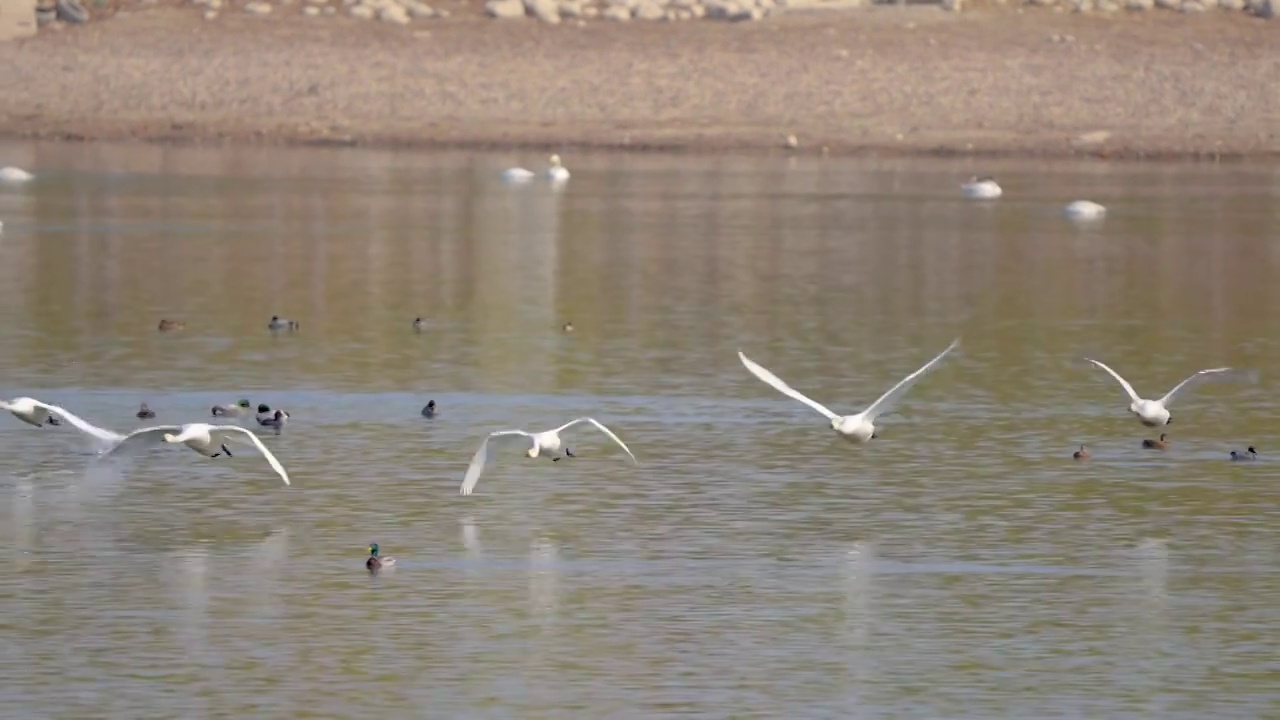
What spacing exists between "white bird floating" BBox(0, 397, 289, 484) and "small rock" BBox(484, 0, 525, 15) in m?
38.0

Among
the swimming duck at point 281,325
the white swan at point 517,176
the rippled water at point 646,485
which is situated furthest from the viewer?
the white swan at point 517,176

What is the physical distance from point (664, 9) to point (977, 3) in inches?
245

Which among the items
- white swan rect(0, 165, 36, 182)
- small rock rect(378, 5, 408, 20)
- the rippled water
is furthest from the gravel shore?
the rippled water

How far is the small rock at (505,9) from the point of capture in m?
57.2

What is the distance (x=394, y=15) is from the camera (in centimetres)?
5734

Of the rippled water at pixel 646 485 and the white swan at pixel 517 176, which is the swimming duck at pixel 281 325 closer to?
the rippled water at pixel 646 485

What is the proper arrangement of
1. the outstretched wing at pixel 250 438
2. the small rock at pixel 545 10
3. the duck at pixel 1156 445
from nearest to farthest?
the outstretched wing at pixel 250 438, the duck at pixel 1156 445, the small rock at pixel 545 10

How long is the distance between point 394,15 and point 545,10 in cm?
303

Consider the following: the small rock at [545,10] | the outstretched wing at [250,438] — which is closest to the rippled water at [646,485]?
the outstretched wing at [250,438]

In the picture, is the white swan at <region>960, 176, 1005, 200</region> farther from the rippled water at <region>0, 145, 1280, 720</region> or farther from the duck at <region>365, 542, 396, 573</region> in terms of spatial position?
the duck at <region>365, 542, 396, 573</region>

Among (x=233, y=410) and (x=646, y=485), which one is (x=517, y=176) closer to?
(x=233, y=410)

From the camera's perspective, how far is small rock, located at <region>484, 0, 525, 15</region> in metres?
57.2

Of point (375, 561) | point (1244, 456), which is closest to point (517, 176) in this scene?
point (1244, 456)

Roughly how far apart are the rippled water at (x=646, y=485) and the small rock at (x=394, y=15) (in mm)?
18619
